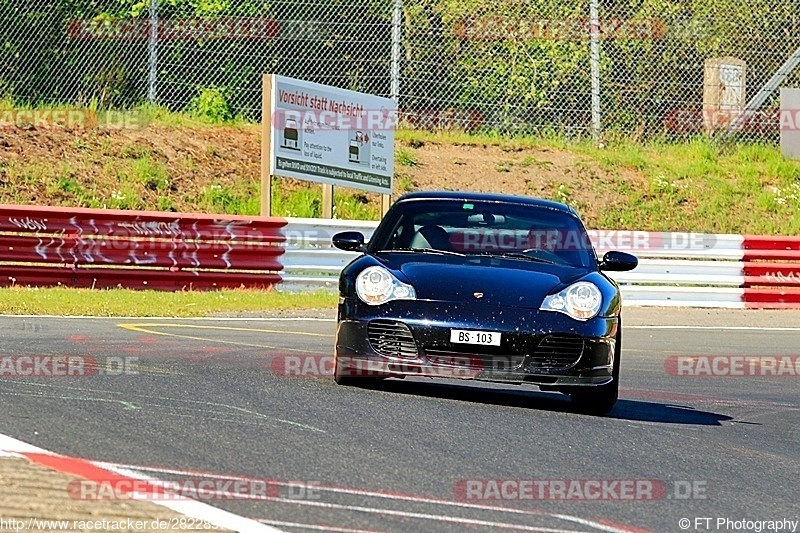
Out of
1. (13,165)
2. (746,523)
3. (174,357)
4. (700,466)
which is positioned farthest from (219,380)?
(13,165)

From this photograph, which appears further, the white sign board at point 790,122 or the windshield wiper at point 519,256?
the white sign board at point 790,122

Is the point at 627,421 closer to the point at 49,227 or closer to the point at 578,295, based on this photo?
the point at 578,295

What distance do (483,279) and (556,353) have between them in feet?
2.11

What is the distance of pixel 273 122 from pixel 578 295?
11780 millimetres

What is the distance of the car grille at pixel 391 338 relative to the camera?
8.93m
